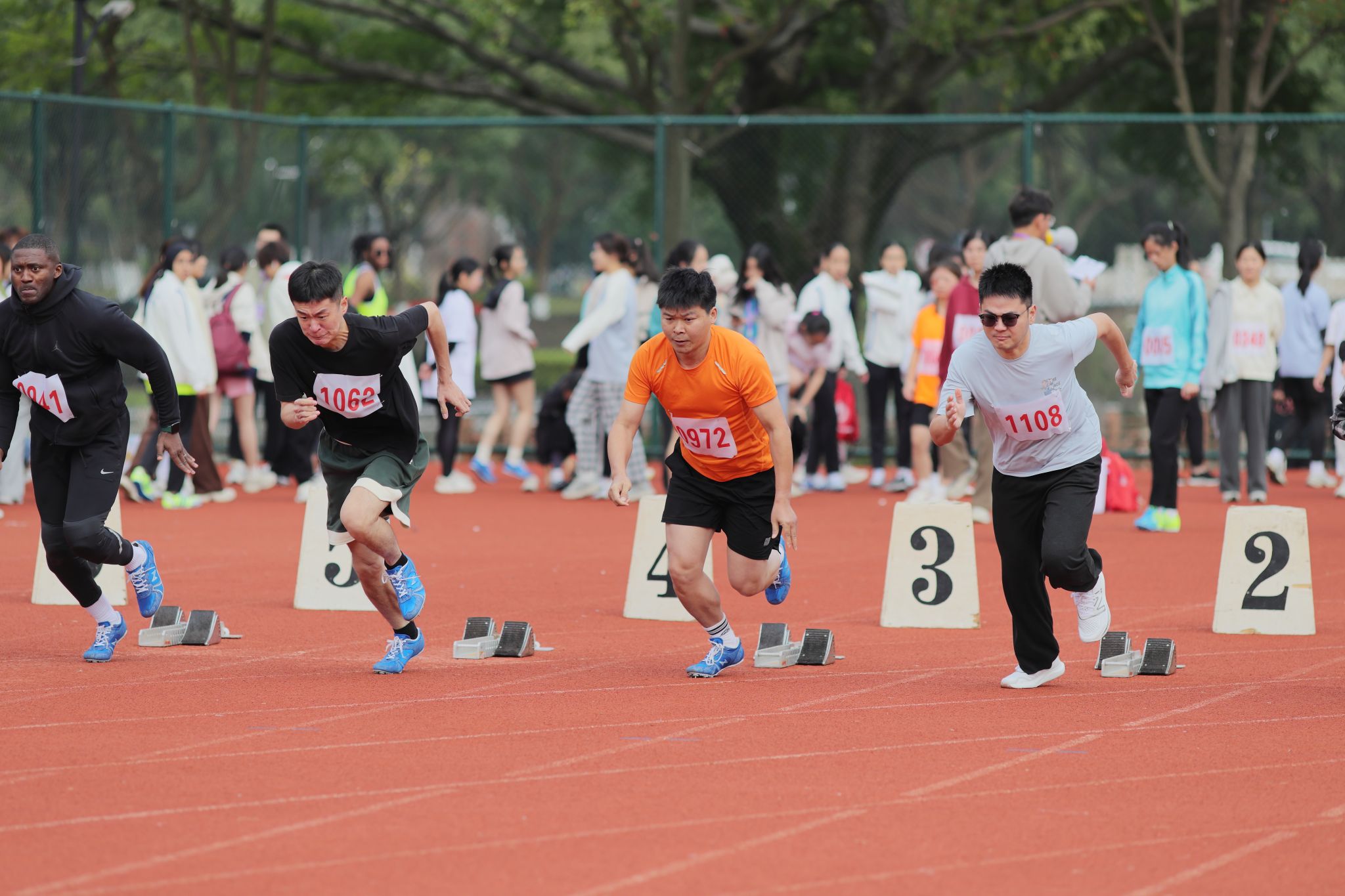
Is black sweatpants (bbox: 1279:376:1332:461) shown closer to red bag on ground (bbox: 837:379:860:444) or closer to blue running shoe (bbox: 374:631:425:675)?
red bag on ground (bbox: 837:379:860:444)

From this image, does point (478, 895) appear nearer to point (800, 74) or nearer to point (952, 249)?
point (952, 249)

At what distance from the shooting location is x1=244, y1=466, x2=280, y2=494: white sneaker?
1566 cm

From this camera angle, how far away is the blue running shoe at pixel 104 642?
26.2 feet

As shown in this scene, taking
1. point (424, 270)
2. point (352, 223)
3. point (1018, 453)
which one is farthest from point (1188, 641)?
point (424, 270)

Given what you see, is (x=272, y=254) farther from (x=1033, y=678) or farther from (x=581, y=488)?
(x=1033, y=678)

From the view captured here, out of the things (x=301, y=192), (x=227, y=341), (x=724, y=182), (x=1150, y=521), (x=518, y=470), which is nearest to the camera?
(x=1150, y=521)

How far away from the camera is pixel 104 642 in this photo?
802 cm

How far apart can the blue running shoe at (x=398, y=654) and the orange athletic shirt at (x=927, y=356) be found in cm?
675

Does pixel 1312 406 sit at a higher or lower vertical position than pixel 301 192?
lower

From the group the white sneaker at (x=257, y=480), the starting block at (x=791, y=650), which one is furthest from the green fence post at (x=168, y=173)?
the starting block at (x=791, y=650)

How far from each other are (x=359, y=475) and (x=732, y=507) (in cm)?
164

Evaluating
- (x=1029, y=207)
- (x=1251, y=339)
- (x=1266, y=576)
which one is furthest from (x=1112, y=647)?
(x=1251, y=339)

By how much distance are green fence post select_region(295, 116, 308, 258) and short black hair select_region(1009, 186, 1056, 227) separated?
852 centimetres

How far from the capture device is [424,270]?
31.5m
